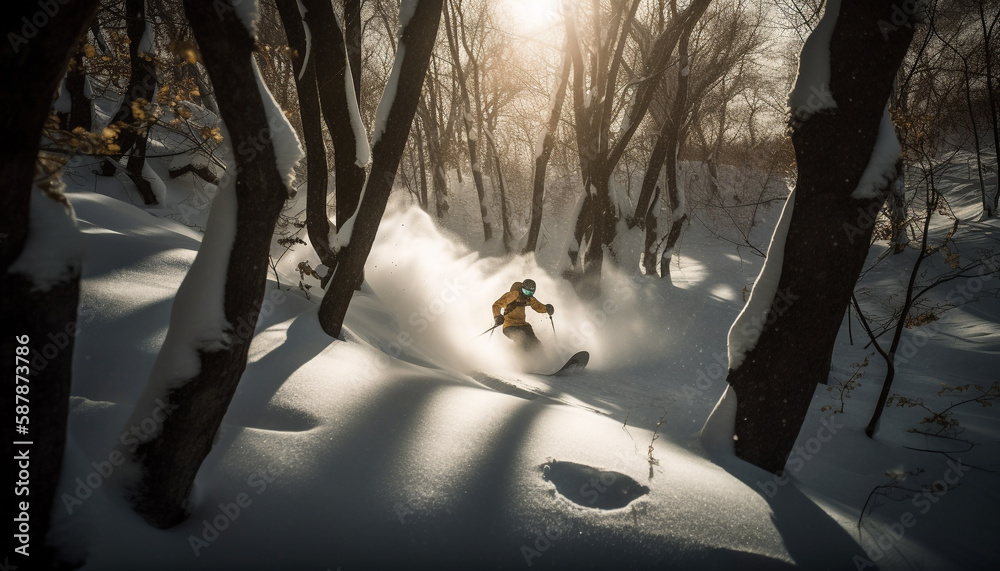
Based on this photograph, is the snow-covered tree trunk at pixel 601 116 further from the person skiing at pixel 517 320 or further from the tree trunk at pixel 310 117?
the tree trunk at pixel 310 117

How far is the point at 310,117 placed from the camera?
6305 millimetres

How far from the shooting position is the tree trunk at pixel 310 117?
614 cm

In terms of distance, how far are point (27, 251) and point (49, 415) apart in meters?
0.56

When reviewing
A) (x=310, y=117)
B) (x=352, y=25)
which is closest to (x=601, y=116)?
(x=352, y=25)

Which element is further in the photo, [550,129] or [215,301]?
[550,129]

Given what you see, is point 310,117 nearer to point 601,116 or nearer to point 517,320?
point 517,320

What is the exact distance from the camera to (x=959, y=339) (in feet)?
27.1

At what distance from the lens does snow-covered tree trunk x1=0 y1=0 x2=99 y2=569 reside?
1.44m

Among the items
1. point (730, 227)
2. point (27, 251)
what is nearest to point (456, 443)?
point (27, 251)

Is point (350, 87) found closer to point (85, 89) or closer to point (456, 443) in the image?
point (456, 443)

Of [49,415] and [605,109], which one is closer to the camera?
[49,415]

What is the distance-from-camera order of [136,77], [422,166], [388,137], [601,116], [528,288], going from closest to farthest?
[388,137] < [528,288] < [136,77] < [601,116] < [422,166]

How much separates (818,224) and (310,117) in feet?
19.0

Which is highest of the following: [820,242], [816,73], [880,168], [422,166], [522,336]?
[422,166]
